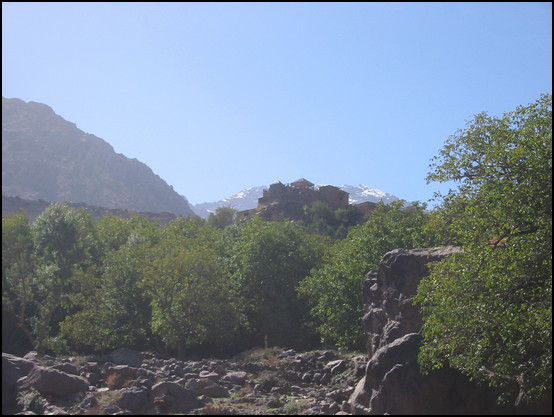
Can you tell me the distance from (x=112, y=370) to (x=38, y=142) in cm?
19015

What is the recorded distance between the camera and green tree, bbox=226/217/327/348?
104ft

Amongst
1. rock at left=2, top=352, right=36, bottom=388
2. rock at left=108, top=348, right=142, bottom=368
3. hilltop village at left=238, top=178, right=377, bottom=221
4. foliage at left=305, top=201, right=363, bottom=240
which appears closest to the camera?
rock at left=2, top=352, right=36, bottom=388

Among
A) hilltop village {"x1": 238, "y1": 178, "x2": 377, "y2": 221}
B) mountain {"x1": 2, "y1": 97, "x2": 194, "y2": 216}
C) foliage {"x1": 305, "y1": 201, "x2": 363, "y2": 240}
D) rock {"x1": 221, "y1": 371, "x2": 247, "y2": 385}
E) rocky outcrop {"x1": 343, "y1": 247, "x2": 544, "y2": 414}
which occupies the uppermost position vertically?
mountain {"x1": 2, "y1": 97, "x2": 194, "y2": 216}

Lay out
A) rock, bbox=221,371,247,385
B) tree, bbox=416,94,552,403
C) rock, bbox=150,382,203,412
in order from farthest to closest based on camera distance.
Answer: rock, bbox=221,371,247,385 → rock, bbox=150,382,203,412 → tree, bbox=416,94,552,403

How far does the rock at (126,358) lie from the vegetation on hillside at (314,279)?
1889 mm

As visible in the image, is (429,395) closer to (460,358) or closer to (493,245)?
(460,358)

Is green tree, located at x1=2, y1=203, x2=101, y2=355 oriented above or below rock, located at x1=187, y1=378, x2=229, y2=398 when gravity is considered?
above

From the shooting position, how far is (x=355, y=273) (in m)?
25.8

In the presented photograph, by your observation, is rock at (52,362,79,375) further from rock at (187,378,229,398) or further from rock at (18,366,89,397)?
rock at (187,378,229,398)

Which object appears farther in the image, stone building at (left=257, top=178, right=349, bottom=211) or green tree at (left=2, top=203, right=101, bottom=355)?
stone building at (left=257, top=178, right=349, bottom=211)

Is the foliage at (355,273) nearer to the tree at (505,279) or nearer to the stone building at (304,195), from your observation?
the tree at (505,279)

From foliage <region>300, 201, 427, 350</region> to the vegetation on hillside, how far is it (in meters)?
0.07

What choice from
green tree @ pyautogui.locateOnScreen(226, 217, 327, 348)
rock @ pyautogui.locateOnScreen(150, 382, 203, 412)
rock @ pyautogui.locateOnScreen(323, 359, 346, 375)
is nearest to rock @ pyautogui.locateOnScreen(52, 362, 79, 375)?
rock @ pyautogui.locateOnScreen(150, 382, 203, 412)

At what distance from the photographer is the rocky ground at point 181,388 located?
623 inches
